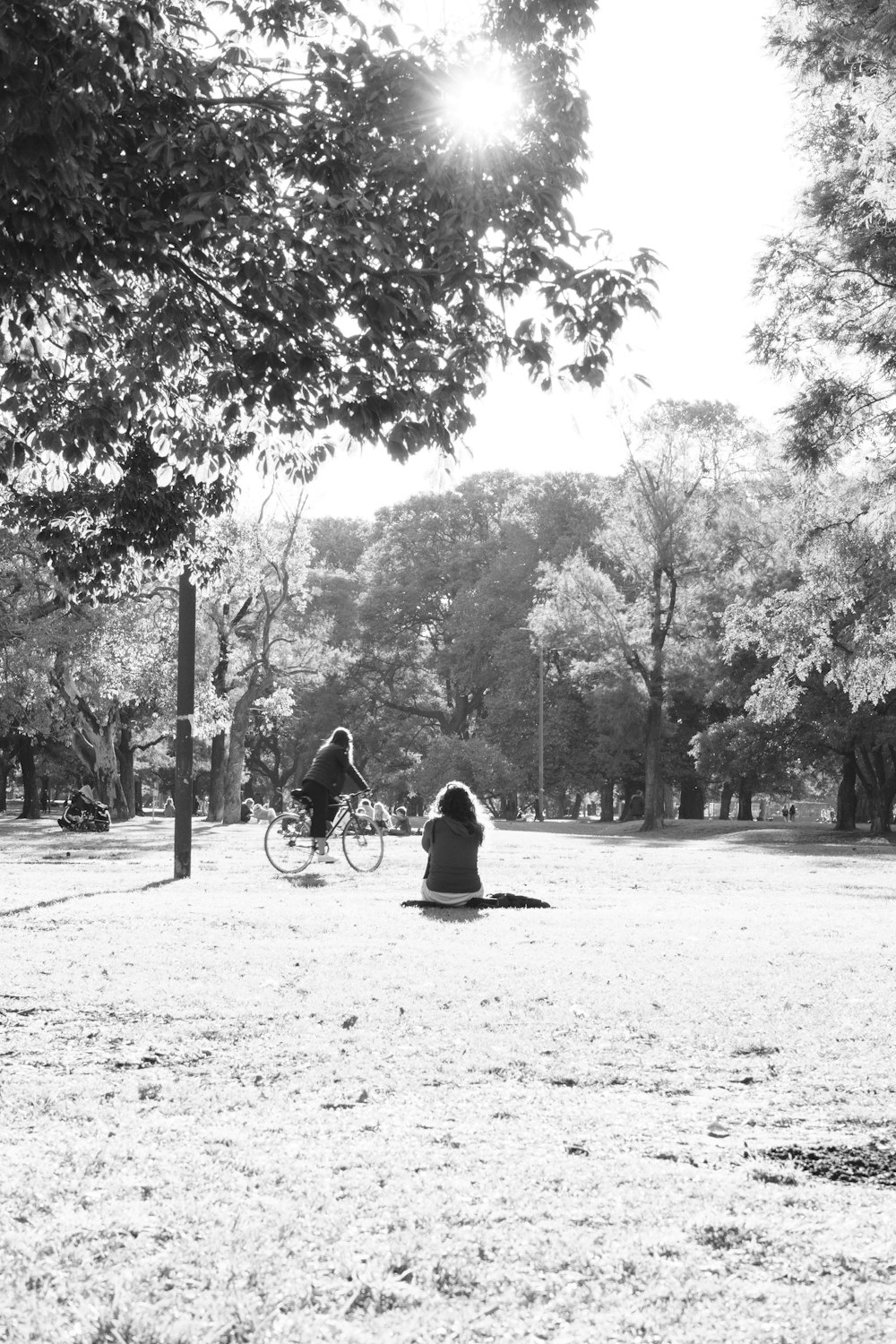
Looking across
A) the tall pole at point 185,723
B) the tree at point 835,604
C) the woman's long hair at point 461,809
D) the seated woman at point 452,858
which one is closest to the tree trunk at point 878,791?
the tree at point 835,604

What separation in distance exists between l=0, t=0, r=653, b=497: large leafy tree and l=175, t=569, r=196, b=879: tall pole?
30.8ft

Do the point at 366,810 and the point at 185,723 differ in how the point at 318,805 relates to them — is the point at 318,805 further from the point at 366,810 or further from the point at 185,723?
the point at 185,723

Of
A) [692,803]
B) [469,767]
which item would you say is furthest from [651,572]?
[692,803]

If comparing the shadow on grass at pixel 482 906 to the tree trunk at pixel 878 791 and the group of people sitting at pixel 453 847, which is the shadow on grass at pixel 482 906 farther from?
the tree trunk at pixel 878 791

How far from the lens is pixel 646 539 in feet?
147

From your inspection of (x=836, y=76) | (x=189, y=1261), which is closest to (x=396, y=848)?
(x=836, y=76)

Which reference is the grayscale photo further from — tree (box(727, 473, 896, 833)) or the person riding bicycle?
tree (box(727, 473, 896, 833))

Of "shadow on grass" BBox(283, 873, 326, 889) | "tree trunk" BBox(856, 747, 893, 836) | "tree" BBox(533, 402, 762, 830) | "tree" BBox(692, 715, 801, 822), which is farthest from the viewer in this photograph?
"tree" BBox(533, 402, 762, 830)

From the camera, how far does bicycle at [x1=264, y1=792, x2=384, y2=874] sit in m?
17.7

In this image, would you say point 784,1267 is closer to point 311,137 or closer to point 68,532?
point 311,137

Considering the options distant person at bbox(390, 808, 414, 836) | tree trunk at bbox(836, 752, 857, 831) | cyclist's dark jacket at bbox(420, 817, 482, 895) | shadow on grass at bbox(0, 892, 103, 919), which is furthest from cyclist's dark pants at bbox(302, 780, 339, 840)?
tree trunk at bbox(836, 752, 857, 831)

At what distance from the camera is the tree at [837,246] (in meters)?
15.9

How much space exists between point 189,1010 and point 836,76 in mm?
15521

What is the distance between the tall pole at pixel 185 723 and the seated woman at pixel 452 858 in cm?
447
